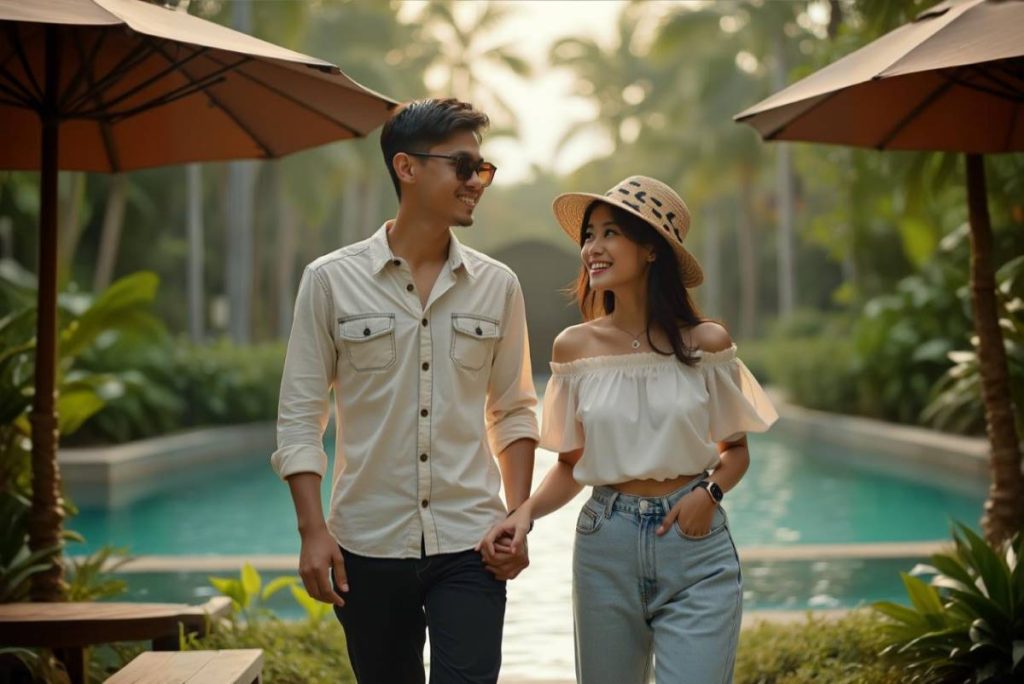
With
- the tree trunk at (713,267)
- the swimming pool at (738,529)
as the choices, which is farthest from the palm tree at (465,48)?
the swimming pool at (738,529)

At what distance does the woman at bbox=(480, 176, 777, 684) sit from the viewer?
352cm

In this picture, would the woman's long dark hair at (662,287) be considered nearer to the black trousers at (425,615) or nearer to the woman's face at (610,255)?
the woman's face at (610,255)

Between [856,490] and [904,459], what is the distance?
4.51 ft

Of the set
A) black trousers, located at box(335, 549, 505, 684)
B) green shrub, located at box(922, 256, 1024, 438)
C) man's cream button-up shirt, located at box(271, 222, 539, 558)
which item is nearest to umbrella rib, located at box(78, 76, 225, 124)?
man's cream button-up shirt, located at box(271, 222, 539, 558)

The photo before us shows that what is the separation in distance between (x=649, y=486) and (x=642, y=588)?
252 mm

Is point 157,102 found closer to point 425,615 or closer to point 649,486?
point 425,615

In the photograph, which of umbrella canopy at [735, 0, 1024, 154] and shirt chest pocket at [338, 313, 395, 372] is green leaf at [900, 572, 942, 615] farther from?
shirt chest pocket at [338, 313, 395, 372]

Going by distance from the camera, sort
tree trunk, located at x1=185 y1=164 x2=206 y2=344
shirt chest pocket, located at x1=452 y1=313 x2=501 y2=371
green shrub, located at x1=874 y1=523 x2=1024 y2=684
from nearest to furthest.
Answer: shirt chest pocket, located at x1=452 y1=313 x2=501 y2=371 < green shrub, located at x1=874 y1=523 x2=1024 y2=684 < tree trunk, located at x1=185 y1=164 x2=206 y2=344

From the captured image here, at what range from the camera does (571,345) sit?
3818 mm

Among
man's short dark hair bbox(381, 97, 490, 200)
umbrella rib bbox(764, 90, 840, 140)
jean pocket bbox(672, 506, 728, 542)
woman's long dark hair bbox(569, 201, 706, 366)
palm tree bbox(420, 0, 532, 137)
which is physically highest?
palm tree bbox(420, 0, 532, 137)

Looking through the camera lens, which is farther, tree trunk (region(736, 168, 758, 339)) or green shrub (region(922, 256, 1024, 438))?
tree trunk (region(736, 168, 758, 339))

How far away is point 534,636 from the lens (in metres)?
7.17

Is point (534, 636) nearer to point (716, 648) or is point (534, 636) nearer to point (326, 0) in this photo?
point (716, 648)

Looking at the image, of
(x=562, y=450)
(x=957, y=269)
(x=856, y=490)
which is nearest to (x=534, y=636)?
(x=562, y=450)
